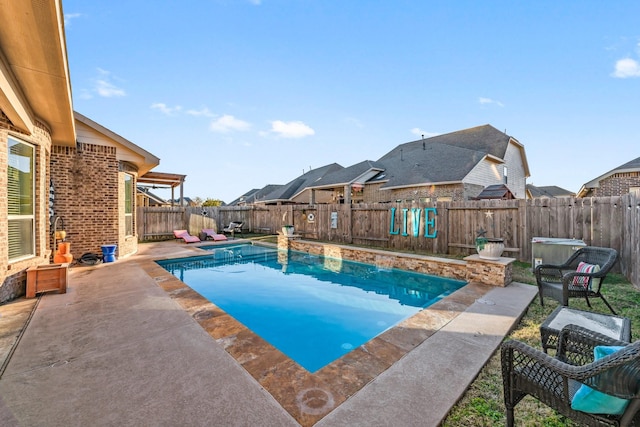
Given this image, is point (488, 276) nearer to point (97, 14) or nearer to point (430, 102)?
point (97, 14)

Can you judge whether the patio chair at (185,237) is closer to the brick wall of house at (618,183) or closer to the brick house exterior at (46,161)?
the brick house exterior at (46,161)

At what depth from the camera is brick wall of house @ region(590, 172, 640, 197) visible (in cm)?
1429

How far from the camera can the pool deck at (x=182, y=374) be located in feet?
6.96

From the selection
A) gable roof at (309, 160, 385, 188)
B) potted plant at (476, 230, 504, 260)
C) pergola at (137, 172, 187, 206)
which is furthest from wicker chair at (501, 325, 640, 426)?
gable roof at (309, 160, 385, 188)

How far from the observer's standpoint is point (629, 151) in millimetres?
15984

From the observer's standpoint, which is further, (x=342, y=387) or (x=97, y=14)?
(x=97, y=14)

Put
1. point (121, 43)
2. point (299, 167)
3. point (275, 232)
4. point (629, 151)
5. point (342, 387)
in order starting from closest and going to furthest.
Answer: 1. point (342, 387)
2. point (121, 43)
3. point (629, 151)
4. point (275, 232)
5. point (299, 167)

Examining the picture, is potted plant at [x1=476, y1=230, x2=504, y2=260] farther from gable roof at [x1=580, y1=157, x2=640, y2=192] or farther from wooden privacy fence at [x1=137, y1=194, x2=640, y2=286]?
gable roof at [x1=580, y1=157, x2=640, y2=192]

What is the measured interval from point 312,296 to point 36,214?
601 centimetres

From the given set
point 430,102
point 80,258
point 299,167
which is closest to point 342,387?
point 80,258

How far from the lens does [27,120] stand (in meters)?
4.85

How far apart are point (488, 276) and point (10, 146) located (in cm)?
956

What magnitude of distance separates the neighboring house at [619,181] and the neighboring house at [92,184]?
22211 millimetres

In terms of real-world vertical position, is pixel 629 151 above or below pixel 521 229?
above
